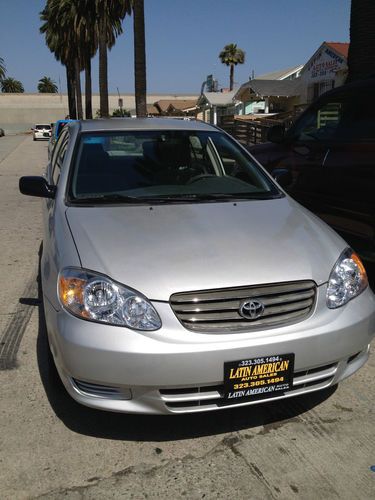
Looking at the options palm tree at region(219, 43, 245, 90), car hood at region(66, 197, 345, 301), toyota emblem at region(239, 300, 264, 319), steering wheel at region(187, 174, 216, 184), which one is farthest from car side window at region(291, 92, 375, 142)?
palm tree at region(219, 43, 245, 90)

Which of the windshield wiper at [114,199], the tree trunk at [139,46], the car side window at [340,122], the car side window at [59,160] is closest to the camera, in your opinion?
the windshield wiper at [114,199]

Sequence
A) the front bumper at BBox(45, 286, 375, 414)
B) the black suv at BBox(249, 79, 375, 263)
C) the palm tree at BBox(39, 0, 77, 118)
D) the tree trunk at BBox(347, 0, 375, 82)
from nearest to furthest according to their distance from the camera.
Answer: the front bumper at BBox(45, 286, 375, 414)
the black suv at BBox(249, 79, 375, 263)
the tree trunk at BBox(347, 0, 375, 82)
the palm tree at BBox(39, 0, 77, 118)

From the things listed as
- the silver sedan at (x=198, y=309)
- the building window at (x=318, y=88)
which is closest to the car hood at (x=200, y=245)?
the silver sedan at (x=198, y=309)

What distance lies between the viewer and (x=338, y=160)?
15.5ft

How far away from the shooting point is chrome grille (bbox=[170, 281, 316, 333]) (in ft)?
7.74

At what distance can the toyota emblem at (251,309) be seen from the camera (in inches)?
94.4

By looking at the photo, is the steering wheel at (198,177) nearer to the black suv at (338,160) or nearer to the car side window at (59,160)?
the black suv at (338,160)

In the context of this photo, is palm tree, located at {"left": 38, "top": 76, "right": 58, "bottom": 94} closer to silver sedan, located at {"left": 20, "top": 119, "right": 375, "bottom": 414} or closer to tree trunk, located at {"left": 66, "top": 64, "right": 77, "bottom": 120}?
tree trunk, located at {"left": 66, "top": 64, "right": 77, "bottom": 120}

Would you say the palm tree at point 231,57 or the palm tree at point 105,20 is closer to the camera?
the palm tree at point 105,20

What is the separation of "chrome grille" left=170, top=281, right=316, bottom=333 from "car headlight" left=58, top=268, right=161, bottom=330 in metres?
0.15

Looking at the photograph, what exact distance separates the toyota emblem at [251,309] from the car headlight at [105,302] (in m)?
0.41

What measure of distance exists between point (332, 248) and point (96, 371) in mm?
1457

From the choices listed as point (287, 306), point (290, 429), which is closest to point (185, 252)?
point (287, 306)

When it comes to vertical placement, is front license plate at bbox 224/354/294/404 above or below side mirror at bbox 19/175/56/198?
below
